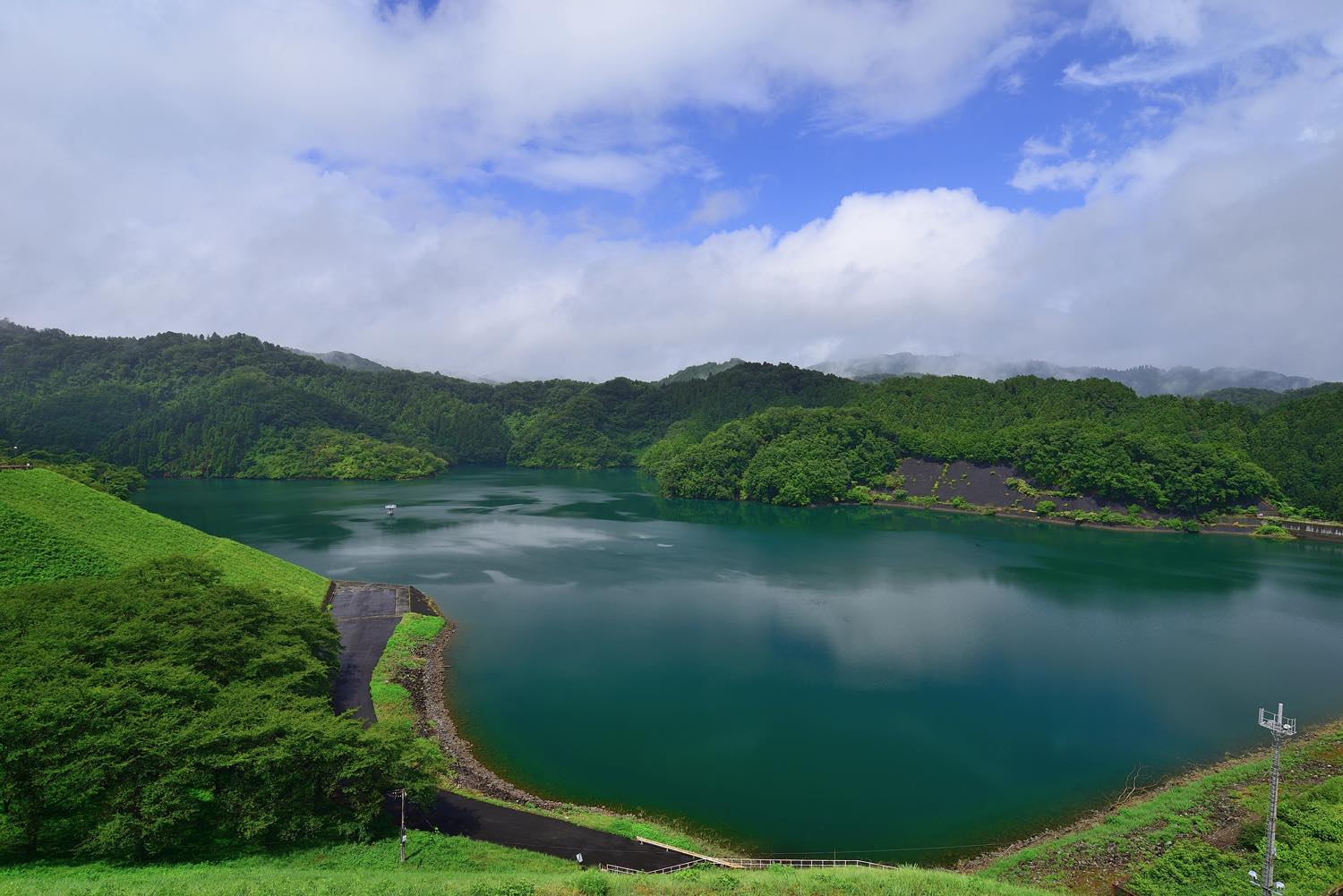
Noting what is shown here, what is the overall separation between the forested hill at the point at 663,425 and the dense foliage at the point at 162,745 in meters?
60.7

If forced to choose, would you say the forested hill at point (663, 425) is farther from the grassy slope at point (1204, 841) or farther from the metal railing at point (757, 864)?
the metal railing at point (757, 864)

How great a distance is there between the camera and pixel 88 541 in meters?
22.6

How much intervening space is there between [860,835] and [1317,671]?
2322cm

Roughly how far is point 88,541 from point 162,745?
15.9 meters

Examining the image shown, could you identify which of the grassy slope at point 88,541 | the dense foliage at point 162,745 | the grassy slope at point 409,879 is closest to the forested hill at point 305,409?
the grassy slope at point 88,541

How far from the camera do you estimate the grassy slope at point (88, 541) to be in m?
20.8

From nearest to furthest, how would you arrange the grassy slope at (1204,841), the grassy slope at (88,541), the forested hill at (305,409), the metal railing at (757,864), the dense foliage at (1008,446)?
the grassy slope at (1204,841) → the metal railing at (757,864) → the grassy slope at (88,541) → the dense foliage at (1008,446) → the forested hill at (305,409)

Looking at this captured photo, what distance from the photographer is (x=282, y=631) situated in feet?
59.5

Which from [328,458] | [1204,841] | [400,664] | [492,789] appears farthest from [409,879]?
[328,458]

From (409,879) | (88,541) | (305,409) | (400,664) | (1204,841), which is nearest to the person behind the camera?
(409,879)

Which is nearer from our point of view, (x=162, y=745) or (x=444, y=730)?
(x=162, y=745)

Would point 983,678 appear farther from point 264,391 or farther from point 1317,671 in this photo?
point 264,391

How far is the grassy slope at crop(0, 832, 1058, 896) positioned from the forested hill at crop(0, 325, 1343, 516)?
2385 inches

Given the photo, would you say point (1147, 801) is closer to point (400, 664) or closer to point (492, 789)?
point (492, 789)
